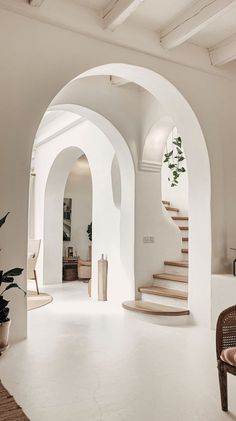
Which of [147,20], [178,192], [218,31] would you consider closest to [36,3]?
[147,20]

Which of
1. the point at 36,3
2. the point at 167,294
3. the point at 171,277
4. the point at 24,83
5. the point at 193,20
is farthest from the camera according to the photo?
the point at 171,277

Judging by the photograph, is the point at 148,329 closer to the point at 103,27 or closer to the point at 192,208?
the point at 192,208

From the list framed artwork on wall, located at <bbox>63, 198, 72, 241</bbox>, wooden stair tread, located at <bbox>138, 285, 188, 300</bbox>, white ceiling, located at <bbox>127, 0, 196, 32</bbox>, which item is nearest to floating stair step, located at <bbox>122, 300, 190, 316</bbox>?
wooden stair tread, located at <bbox>138, 285, 188, 300</bbox>

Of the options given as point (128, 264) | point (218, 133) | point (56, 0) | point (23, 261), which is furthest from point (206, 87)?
point (23, 261)

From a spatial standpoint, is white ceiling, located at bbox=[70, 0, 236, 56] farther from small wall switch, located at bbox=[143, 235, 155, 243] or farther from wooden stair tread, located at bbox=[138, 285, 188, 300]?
wooden stair tread, located at bbox=[138, 285, 188, 300]

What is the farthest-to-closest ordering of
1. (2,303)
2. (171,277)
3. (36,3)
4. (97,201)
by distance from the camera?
1. (97,201)
2. (171,277)
3. (36,3)
4. (2,303)

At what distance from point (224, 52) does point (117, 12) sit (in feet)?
4.78

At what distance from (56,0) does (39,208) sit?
5.22 meters

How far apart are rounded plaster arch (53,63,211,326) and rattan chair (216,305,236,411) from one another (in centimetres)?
185

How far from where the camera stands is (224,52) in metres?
4.29

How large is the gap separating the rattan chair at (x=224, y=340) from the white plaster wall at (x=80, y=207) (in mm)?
7560

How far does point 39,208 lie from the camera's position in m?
8.23

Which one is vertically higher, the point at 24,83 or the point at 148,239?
the point at 24,83

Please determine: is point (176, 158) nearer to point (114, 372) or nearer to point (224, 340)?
point (114, 372)
